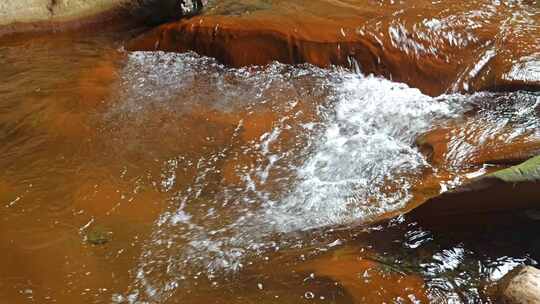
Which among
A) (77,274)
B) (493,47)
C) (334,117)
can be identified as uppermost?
(493,47)

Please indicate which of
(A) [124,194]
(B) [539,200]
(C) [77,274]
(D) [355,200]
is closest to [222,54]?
(A) [124,194]

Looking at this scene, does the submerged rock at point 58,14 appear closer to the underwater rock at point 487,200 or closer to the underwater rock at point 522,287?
the underwater rock at point 487,200

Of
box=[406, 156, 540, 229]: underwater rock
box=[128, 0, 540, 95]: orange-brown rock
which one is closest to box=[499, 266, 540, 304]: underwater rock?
box=[406, 156, 540, 229]: underwater rock

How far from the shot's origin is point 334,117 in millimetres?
4320

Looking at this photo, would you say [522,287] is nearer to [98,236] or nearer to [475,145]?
[475,145]

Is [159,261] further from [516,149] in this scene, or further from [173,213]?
[516,149]

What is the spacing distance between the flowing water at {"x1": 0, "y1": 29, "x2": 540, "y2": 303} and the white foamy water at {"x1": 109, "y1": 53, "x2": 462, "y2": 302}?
1 centimetres

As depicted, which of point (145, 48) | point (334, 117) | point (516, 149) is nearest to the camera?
point (516, 149)

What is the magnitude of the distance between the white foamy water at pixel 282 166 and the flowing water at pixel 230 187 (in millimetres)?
13

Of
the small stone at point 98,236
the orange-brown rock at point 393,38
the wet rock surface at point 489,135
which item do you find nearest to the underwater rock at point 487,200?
the wet rock surface at point 489,135

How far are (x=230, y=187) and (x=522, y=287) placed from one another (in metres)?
1.95

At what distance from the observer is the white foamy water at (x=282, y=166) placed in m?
3.13

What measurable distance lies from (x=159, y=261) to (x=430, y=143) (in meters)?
2.05

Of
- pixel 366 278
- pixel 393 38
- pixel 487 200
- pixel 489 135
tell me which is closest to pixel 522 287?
pixel 487 200
